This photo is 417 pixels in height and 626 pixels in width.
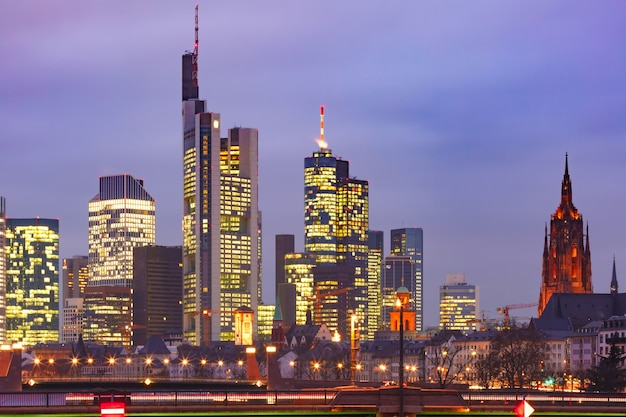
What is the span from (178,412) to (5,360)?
91.8m

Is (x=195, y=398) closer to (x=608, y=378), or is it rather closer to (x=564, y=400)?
(x=564, y=400)

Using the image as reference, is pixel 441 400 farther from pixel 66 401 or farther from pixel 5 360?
pixel 5 360

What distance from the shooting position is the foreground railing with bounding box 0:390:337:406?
95438 millimetres

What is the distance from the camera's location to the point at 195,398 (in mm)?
101250

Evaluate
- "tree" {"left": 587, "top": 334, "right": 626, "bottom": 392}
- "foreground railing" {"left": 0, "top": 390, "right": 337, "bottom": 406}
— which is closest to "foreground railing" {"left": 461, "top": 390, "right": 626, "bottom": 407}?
"foreground railing" {"left": 0, "top": 390, "right": 337, "bottom": 406}

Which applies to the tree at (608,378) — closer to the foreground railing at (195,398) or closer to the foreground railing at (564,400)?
the foreground railing at (564,400)

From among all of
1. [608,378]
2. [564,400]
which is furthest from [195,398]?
[608,378]

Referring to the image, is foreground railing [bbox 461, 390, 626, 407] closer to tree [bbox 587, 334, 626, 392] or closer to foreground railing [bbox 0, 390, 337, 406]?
foreground railing [bbox 0, 390, 337, 406]

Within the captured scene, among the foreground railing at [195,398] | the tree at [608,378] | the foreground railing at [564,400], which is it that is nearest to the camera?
the foreground railing at [195,398]

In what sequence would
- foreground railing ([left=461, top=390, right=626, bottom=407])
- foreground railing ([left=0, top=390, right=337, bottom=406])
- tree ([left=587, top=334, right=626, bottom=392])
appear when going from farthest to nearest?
tree ([left=587, top=334, right=626, bottom=392]), foreground railing ([left=461, top=390, right=626, bottom=407]), foreground railing ([left=0, top=390, right=337, bottom=406])

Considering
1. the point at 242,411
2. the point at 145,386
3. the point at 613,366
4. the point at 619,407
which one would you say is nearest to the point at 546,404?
the point at 619,407

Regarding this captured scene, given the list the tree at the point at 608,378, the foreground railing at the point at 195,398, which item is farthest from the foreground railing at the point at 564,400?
the tree at the point at 608,378

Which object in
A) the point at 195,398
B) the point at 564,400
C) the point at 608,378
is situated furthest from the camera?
the point at 608,378

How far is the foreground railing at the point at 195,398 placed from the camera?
313 feet
